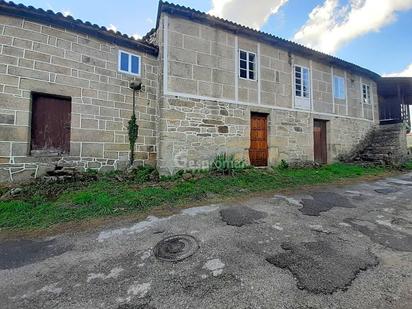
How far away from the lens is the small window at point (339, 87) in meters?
11.5

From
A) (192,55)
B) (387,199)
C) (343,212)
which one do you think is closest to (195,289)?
(343,212)

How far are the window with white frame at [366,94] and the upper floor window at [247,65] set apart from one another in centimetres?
831

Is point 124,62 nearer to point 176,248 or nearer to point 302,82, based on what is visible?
point 176,248

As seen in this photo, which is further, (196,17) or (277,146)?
(277,146)

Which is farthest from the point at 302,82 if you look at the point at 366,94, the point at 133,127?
the point at 133,127

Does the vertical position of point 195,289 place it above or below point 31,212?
below

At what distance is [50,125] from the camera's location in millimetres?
6336

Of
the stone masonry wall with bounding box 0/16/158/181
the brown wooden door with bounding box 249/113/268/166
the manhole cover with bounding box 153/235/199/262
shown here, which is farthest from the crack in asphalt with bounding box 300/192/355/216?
the stone masonry wall with bounding box 0/16/158/181

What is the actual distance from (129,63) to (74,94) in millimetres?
2155

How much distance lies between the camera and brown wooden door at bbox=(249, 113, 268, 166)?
29.8ft

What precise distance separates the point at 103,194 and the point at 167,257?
121 inches

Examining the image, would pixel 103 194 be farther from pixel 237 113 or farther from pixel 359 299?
pixel 237 113

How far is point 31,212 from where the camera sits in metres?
4.24

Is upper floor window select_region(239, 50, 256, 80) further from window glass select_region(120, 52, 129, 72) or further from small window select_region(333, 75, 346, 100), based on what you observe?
small window select_region(333, 75, 346, 100)
